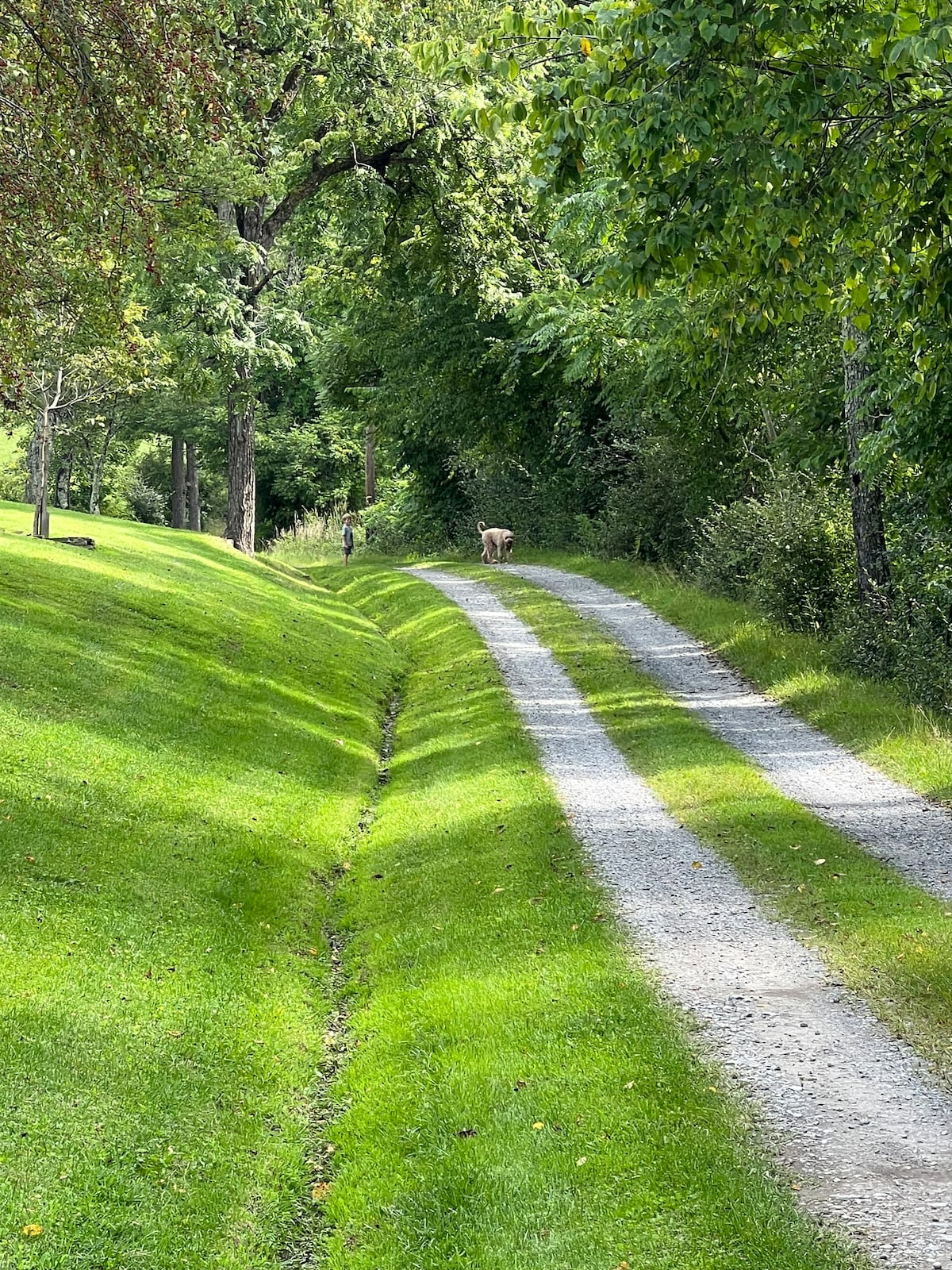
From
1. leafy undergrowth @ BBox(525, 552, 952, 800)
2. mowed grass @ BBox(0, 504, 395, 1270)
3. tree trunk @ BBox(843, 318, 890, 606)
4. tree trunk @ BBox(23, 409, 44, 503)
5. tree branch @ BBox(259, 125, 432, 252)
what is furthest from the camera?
tree trunk @ BBox(23, 409, 44, 503)


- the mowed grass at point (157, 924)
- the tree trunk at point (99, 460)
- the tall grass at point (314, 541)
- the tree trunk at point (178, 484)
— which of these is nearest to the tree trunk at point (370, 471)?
the tall grass at point (314, 541)

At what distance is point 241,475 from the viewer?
30.5 meters

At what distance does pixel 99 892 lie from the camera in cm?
852

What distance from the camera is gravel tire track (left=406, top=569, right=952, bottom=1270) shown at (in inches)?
203

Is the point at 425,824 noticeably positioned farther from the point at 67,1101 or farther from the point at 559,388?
the point at 559,388

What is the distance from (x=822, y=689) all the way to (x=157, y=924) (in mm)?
11053

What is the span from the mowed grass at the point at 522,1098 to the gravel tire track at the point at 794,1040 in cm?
23

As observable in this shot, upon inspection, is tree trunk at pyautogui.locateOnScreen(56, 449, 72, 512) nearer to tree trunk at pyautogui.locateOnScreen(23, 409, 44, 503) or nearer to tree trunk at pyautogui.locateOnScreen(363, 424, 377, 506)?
tree trunk at pyautogui.locateOnScreen(23, 409, 44, 503)

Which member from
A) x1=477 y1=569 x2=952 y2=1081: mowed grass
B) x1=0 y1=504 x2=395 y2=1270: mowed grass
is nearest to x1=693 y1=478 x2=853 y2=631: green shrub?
x1=477 y1=569 x2=952 y2=1081: mowed grass

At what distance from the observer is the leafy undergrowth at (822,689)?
13094mm

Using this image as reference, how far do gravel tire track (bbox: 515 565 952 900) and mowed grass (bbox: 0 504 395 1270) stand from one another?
4.90 metres

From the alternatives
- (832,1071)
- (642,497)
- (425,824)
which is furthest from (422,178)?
(832,1071)

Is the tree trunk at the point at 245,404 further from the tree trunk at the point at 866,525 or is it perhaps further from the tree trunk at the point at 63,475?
the tree trunk at the point at 63,475

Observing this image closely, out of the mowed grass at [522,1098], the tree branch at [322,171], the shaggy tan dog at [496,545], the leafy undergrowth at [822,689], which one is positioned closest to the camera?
the mowed grass at [522,1098]
